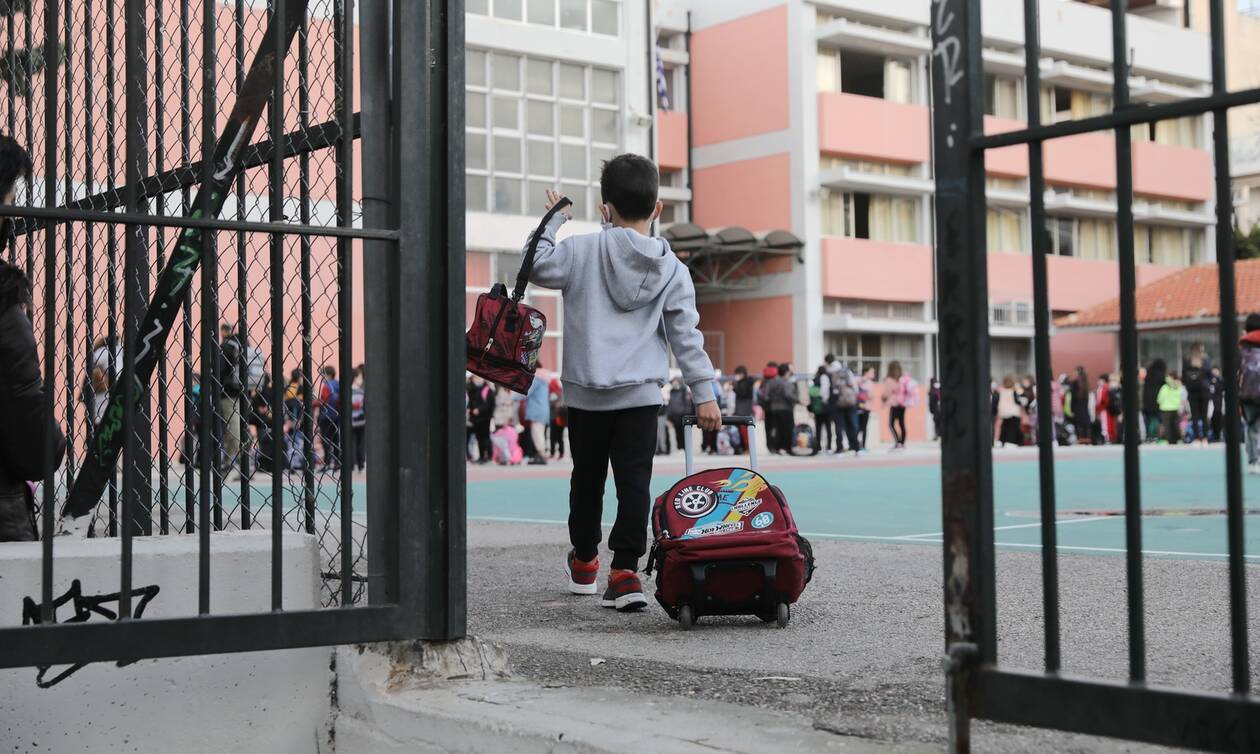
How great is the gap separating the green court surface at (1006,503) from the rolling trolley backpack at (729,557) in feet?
2.53

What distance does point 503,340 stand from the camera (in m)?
5.28

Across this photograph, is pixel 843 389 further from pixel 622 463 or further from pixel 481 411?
pixel 622 463

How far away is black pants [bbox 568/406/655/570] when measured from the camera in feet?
18.0

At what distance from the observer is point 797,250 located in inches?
1633

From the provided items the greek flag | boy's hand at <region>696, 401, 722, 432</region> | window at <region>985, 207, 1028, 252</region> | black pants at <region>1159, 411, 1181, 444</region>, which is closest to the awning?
the greek flag

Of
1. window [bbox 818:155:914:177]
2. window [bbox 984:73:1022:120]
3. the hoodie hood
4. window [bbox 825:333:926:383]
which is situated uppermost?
window [bbox 984:73:1022:120]

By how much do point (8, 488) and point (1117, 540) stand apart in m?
6.51

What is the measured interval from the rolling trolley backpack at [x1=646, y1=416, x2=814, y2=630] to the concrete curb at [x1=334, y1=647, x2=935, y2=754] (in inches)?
42.9

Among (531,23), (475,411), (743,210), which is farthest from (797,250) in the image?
(475,411)

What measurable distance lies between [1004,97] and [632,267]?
4256cm

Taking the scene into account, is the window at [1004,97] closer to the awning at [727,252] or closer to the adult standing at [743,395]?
the awning at [727,252]

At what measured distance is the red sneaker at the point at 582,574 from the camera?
234 inches

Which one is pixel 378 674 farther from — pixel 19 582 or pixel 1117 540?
pixel 1117 540

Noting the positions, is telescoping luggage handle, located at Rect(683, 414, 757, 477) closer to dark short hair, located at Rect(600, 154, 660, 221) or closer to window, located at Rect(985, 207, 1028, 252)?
dark short hair, located at Rect(600, 154, 660, 221)
